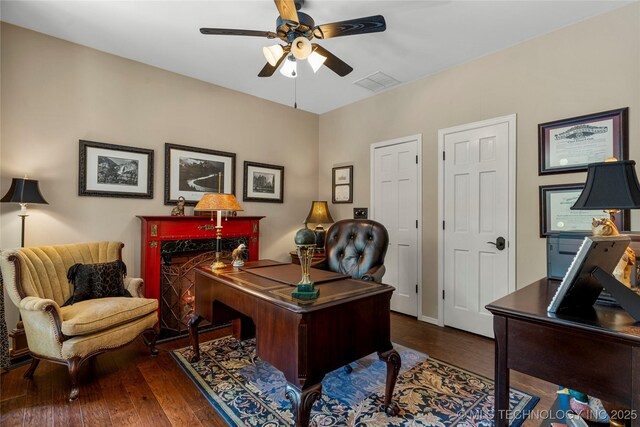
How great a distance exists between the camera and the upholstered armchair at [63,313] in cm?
204

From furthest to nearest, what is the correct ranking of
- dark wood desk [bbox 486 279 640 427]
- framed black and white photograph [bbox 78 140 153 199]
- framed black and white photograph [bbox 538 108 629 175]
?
framed black and white photograph [bbox 78 140 153 199], framed black and white photograph [bbox 538 108 629 175], dark wood desk [bbox 486 279 640 427]

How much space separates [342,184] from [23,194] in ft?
11.1

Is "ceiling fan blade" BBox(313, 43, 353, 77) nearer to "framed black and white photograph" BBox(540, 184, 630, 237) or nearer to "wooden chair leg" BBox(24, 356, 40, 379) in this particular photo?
"framed black and white photograph" BBox(540, 184, 630, 237)

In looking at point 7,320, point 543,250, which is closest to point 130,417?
point 7,320

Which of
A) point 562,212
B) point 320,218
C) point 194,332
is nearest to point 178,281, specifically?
point 194,332

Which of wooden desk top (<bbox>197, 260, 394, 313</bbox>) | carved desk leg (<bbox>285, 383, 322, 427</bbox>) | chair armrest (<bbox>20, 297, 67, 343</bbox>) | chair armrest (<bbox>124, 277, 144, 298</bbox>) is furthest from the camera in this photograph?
chair armrest (<bbox>124, 277, 144, 298</bbox>)

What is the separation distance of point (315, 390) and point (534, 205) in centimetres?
250

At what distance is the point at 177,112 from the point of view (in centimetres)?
342

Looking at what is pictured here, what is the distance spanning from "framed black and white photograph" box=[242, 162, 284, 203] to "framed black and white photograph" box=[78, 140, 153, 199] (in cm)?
116

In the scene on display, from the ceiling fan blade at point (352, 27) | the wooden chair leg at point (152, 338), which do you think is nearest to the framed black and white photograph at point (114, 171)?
the wooden chair leg at point (152, 338)

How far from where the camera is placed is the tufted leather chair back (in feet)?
Answer: 9.05

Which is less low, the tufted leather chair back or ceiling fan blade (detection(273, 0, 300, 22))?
ceiling fan blade (detection(273, 0, 300, 22))

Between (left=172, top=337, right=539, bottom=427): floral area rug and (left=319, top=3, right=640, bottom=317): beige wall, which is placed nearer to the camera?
(left=172, top=337, right=539, bottom=427): floral area rug

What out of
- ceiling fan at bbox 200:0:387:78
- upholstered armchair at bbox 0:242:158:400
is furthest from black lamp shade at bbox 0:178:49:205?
ceiling fan at bbox 200:0:387:78
